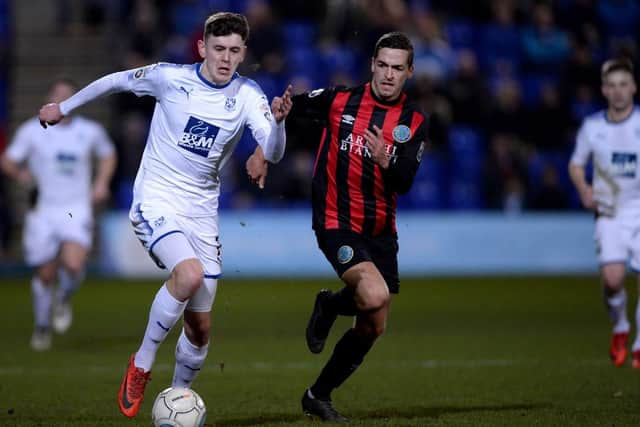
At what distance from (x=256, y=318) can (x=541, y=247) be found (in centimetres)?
674

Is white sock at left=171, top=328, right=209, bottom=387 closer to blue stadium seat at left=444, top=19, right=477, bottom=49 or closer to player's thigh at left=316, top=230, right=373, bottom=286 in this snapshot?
player's thigh at left=316, top=230, right=373, bottom=286

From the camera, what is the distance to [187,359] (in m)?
6.91

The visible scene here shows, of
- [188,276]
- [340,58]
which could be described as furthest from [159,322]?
[340,58]

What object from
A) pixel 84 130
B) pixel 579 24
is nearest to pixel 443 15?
pixel 579 24

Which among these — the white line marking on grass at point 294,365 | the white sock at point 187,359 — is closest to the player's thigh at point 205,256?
the white sock at point 187,359

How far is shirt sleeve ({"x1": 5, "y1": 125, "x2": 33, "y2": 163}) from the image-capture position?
1172 cm

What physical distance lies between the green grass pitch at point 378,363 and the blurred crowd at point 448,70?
256 centimetres

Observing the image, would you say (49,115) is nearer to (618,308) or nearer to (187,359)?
(187,359)

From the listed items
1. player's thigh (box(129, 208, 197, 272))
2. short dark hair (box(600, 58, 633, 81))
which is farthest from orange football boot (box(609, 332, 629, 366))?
player's thigh (box(129, 208, 197, 272))

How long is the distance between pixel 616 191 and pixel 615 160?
10.2 inches

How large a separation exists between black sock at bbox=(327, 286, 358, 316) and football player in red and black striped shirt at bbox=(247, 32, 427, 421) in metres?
0.02

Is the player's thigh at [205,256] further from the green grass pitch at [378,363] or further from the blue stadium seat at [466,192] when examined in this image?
the blue stadium seat at [466,192]

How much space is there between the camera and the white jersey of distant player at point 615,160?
9766 mm

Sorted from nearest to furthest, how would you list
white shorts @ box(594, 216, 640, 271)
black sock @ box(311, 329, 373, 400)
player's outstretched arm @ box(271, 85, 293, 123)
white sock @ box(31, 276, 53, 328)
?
1. player's outstretched arm @ box(271, 85, 293, 123)
2. black sock @ box(311, 329, 373, 400)
3. white shorts @ box(594, 216, 640, 271)
4. white sock @ box(31, 276, 53, 328)
